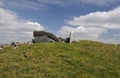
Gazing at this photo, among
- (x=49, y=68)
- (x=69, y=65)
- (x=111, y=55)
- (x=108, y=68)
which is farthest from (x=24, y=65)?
(x=111, y=55)

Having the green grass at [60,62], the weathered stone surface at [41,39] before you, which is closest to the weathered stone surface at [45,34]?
the weathered stone surface at [41,39]

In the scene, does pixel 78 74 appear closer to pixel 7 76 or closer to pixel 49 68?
pixel 49 68

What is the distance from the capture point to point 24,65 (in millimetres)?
31391

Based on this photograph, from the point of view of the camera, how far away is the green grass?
94.9 feet

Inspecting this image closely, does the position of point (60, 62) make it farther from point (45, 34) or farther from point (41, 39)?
point (45, 34)

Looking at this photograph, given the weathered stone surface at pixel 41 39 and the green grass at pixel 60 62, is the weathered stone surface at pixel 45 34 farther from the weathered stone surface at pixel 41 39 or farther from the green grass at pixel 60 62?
the green grass at pixel 60 62

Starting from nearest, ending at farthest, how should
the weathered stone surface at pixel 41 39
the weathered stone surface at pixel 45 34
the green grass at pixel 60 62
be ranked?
the green grass at pixel 60 62 < the weathered stone surface at pixel 41 39 < the weathered stone surface at pixel 45 34

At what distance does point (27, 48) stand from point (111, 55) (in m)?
12.3

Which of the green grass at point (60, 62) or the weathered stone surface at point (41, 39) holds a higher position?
the weathered stone surface at point (41, 39)

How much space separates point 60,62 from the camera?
32.5 meters

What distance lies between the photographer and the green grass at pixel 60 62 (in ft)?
94.9

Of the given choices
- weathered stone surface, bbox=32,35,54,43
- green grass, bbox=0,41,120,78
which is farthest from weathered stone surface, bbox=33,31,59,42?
green grass, bbox=0,41,120,78

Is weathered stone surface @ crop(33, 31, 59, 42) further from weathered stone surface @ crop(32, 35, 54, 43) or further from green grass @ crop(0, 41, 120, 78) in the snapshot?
green grass @ crop(0, 41, 120, 78)

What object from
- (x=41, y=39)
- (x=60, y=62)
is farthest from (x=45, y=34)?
(x=60, y=62)
